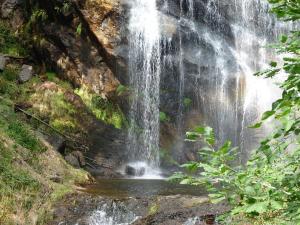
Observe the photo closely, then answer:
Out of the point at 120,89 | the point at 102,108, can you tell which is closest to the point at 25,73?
the point at 102,108

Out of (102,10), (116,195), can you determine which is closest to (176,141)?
(102,10)

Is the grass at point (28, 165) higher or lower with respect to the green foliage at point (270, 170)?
lower

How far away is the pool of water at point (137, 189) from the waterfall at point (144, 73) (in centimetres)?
411

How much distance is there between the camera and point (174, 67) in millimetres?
17000

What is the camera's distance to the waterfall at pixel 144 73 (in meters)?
16.5

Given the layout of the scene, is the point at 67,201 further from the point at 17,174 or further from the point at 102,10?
the point at 102,10

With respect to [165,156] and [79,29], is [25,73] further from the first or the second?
[165,156]

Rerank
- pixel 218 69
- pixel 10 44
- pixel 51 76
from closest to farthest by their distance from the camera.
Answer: pixel 51 76
pixel 10 44
pixel 218 69

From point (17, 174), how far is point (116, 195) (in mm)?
2194

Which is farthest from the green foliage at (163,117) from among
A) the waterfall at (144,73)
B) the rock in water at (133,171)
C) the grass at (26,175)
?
the grass at (26,175)

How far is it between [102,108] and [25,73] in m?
3.16

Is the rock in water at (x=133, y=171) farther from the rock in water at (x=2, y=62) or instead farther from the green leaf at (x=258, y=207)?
the green leaf at (x=258, y=207)

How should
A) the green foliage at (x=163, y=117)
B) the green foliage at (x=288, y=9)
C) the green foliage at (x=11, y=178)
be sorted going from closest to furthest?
the green foliage at (x=288, y=9)
the green foliage at (x=11, y=178)
the green foliage at (x=163, y=117)

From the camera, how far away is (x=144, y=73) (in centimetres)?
1688
